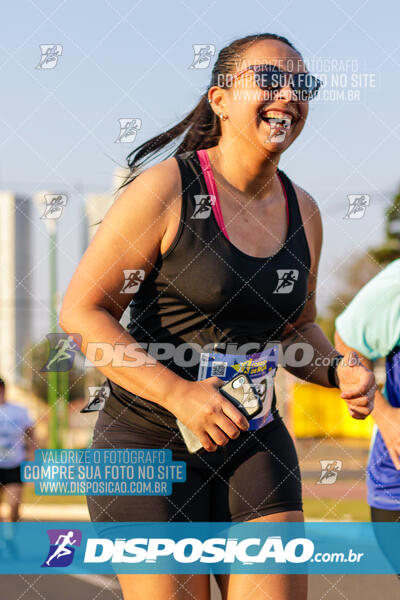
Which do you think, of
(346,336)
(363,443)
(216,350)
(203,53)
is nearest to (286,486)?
(216,350)

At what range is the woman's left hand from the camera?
2.36m

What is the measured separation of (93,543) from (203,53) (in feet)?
6.40

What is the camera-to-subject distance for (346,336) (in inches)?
120

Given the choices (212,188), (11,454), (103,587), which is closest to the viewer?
(212,188)

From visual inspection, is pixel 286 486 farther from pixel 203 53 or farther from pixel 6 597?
pixel 6 597

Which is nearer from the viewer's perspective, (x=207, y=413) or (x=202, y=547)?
(x=207, y=413)

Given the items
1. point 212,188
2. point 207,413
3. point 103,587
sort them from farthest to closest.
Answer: point 103,587, point 212,188, point 207,413
